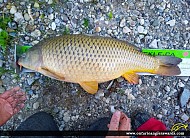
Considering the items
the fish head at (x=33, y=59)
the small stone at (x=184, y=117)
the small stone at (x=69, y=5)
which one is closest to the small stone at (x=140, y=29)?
the small stone at (x=69, y=5)

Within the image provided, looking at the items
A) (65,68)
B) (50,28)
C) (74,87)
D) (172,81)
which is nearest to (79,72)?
(65,68)

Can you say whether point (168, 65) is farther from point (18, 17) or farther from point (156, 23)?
point (18, 17)

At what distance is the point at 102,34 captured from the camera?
2271 millimetres

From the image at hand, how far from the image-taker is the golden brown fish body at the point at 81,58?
5.98 ft

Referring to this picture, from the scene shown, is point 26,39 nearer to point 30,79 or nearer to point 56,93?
point 30,79

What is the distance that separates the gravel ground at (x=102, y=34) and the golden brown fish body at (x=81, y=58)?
34cm

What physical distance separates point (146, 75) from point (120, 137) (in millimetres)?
615

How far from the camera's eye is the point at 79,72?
72.6 inches

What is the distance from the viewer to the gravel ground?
221 centimetres

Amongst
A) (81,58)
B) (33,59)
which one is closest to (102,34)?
(81,58)

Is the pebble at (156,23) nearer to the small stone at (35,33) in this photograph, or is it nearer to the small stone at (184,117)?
the small stone at (184,117)

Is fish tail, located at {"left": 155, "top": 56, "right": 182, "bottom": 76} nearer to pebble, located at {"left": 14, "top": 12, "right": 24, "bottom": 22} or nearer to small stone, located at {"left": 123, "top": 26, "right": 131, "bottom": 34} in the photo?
small stone, located at {"left": 123, "top": 26, "right": 131, "bottom": 34}

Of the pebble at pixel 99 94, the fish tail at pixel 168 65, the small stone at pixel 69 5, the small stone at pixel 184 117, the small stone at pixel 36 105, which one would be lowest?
the small stone at pixel 184 117

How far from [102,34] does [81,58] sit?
0.50 m
